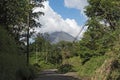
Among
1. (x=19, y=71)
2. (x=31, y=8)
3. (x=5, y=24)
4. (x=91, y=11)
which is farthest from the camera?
(x=91, y=11)

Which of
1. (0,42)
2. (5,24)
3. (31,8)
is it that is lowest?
(0,42)

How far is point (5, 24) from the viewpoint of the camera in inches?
1308

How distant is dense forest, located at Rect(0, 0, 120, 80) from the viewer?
2012 centimetres

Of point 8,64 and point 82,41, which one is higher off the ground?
point 82,41

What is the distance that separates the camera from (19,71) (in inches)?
917

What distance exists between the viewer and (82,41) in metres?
53.6

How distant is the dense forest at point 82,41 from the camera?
20116 mm

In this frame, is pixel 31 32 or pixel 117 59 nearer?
pixel 117 59

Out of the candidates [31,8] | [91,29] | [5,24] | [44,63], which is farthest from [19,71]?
[44,63]

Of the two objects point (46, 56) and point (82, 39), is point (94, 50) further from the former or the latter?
point (46, 56)

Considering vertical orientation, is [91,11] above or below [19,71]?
above

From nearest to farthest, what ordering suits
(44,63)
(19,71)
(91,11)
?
(19,71)
(91,11)
(44,63)

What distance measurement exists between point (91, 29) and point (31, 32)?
9.27 metres

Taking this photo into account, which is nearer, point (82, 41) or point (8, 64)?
point (8, 64)
